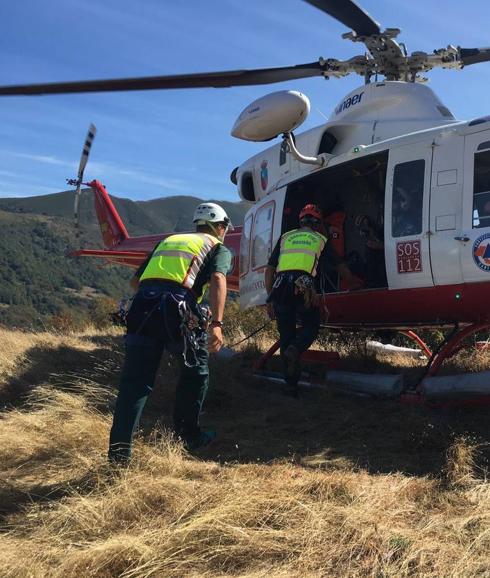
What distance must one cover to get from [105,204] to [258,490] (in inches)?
552

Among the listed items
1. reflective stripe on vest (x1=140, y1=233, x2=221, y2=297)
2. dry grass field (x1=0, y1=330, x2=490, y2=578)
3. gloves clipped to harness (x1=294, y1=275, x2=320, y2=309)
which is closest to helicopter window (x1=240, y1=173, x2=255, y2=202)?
gloves clipped to harness (x1=294, y1=275, x2=320, y2=309)

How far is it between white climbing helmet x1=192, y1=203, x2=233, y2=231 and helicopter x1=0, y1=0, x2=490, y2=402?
186 cm

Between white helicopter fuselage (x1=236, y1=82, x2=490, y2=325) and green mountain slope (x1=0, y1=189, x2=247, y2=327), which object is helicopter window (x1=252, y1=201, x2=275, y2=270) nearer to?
white helicopter fuselage (x1=236, y1=82, x2=490, y2=325)

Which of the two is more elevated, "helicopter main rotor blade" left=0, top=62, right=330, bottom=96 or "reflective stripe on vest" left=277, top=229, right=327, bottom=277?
"helicopter main rotor blade" left=0, top=62, right=330, bottom=96

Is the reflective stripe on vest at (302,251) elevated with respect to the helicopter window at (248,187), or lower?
lower

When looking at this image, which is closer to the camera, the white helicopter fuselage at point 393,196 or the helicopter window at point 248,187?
the white helicopter fuselage at point 393,196

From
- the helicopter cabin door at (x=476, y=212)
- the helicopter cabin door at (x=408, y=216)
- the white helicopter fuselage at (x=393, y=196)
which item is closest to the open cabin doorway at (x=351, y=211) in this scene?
the white helicopter fuselage at (x=393, y=196)

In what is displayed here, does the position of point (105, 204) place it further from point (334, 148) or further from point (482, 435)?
point (482, 435)

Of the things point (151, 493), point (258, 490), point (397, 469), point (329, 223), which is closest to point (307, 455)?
point (397, 469)

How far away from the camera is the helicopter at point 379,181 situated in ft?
17.7

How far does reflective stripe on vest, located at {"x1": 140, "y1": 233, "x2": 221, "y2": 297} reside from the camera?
4219mm

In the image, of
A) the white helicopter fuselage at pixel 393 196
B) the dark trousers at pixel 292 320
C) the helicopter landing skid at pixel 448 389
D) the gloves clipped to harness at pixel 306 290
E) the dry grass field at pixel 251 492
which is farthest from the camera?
the dark trousers at pixel 292 320

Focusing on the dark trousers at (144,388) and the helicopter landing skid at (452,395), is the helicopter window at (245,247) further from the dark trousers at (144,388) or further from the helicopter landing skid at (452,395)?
the dark trousers at (144,388)

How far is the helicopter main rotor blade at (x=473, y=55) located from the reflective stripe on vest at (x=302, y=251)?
275cm
